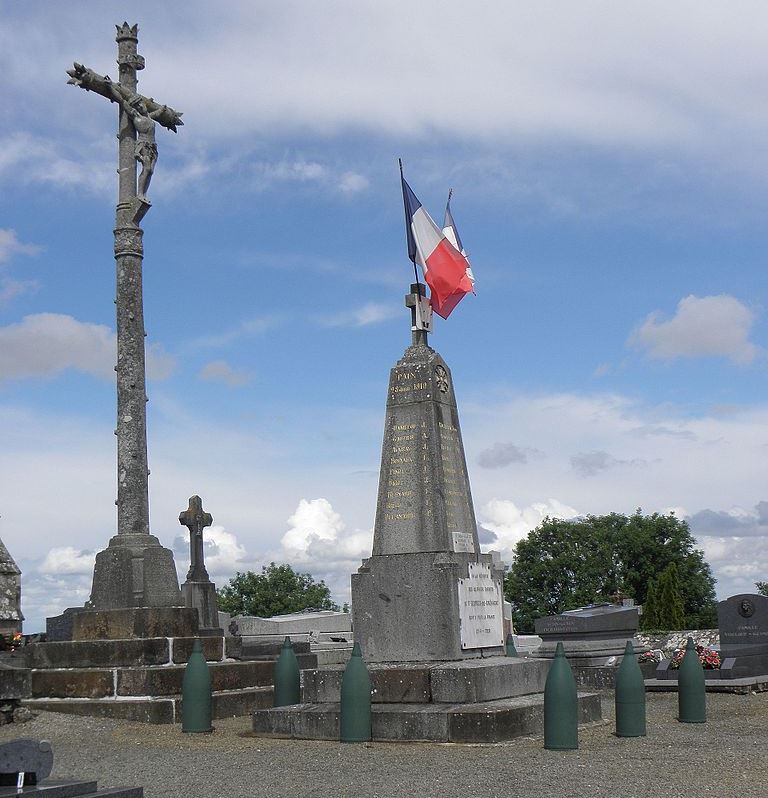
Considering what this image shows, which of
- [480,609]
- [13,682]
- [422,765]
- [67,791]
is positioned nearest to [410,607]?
[480,609]

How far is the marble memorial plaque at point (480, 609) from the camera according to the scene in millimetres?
12102

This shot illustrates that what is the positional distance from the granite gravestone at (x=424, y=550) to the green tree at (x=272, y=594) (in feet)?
155

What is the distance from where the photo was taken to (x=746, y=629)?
67.5ft

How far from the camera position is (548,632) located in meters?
21.8

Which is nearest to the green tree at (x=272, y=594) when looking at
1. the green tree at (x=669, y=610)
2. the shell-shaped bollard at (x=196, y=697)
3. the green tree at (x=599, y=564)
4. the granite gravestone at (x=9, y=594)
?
the green tree at (x=599, y=564)

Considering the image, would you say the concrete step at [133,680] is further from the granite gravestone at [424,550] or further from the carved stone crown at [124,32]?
the carved stone crown at [124,32]

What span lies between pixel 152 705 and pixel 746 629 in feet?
38.9

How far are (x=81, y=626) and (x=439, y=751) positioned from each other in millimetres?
6521

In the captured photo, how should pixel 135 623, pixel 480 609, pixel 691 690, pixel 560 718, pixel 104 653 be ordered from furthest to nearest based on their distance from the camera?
1. pixel 135 623
2. pixel 104 653
3. pixel 691 690
4. pixel 480 609
5. pixel 560 718

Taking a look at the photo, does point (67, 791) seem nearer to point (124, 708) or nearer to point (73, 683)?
point (124, 708)

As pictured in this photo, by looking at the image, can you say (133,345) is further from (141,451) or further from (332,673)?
(332,673)

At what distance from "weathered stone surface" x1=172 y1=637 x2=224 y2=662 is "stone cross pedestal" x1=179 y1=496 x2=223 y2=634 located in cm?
351

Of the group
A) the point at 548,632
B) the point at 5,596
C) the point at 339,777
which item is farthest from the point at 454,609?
the point at 5,596

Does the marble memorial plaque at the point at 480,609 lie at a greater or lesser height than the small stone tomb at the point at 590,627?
greater
